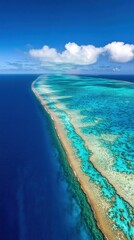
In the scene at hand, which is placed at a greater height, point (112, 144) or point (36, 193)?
point (112, 144)

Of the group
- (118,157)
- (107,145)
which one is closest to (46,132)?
(107,145)

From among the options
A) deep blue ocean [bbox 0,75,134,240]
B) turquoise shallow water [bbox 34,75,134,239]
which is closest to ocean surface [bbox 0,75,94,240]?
deep blue ocean [bbox 0,75,134,240]

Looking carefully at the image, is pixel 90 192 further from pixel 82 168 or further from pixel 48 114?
pixel 48 114

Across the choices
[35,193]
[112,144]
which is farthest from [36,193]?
[112,144]

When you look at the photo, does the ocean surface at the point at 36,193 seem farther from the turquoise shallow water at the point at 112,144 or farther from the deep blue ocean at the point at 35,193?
the turquoise shallow water at the point at 112,144

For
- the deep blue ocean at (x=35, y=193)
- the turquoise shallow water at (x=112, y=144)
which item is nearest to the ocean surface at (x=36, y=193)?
the deep blue ocean at (x=35, y=193)

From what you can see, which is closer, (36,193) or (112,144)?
(36,193)

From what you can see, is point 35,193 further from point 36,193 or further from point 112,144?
point 112,144
